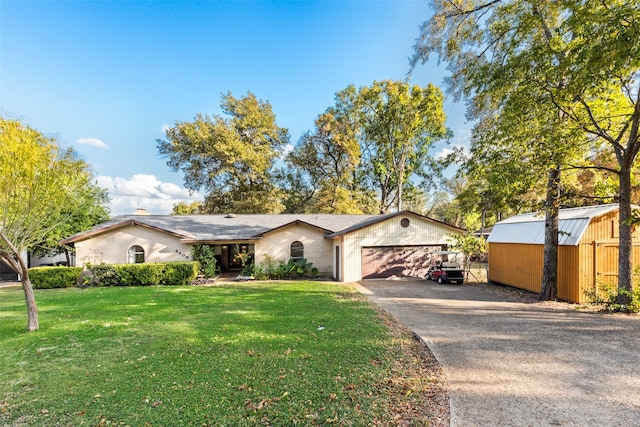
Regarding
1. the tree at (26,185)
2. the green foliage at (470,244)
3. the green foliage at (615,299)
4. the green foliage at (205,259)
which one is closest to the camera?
the tree at (26,185)

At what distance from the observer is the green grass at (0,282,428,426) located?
11.4 feet

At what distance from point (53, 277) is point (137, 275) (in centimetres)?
402

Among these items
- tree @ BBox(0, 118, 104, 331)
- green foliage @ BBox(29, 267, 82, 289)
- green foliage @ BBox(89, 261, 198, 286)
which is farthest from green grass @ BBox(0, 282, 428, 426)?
green foliage @ BBox(29, 267, 82, 289)

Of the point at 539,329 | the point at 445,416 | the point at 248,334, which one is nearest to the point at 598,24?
the point at 539,329

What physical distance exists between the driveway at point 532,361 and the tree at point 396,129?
62.8 ft

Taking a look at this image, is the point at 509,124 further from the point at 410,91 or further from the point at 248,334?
the point at 410,91

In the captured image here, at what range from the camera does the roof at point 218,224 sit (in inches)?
649

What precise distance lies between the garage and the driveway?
613 centimetres

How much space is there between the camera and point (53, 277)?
46.4 feet

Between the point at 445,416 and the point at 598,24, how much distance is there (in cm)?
932

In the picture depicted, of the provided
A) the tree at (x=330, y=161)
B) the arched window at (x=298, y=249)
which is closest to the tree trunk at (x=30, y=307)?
the arched window at (x=298, y=249)

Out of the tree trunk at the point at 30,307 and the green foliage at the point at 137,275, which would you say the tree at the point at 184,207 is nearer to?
the green foliage at the point at 137,275

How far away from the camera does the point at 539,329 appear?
6984mm

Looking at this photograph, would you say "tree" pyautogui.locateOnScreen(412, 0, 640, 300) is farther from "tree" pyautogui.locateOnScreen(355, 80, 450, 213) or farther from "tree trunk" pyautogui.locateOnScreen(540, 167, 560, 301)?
"tree" pyautogui.locateOnScreen(355, 80, 450, 213)
